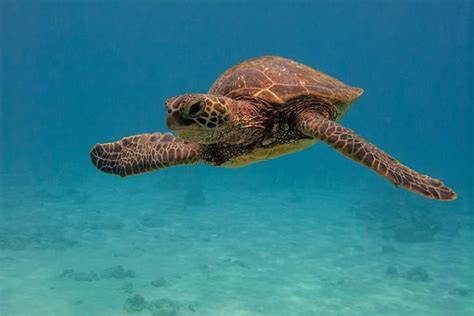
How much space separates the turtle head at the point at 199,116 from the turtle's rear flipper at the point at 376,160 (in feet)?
3.77

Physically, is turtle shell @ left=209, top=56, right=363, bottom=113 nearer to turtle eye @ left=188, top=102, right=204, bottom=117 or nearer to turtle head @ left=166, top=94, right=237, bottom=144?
turtle head @ left=166, top=94, right=237, bottom=144

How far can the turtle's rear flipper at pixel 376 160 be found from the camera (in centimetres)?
446

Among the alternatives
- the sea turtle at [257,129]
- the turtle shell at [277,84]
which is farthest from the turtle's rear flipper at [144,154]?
the turtle shell at [277,84]

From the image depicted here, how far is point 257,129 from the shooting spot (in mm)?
5656

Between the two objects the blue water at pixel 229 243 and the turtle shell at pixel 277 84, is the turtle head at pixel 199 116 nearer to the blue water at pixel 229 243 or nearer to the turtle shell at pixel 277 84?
the turtle shell at pixel 277 84

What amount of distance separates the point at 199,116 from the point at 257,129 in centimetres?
128

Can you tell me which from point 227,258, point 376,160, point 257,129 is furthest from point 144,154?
point 227,258

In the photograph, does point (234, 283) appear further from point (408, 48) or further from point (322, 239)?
point (408, 48)

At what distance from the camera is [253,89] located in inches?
228

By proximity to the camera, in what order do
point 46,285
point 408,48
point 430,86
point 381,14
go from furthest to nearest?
point 430,86 → point 408,48 → point 381,14 → point 46,285

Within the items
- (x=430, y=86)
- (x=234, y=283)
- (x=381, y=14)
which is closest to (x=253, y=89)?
(x=234, y=283)

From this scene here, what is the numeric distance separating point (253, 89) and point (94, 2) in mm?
125209

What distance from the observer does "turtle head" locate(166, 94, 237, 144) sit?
4414 mm

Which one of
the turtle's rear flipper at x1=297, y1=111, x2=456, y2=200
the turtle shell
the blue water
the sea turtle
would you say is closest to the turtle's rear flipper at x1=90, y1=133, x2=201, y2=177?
the sea turtle
